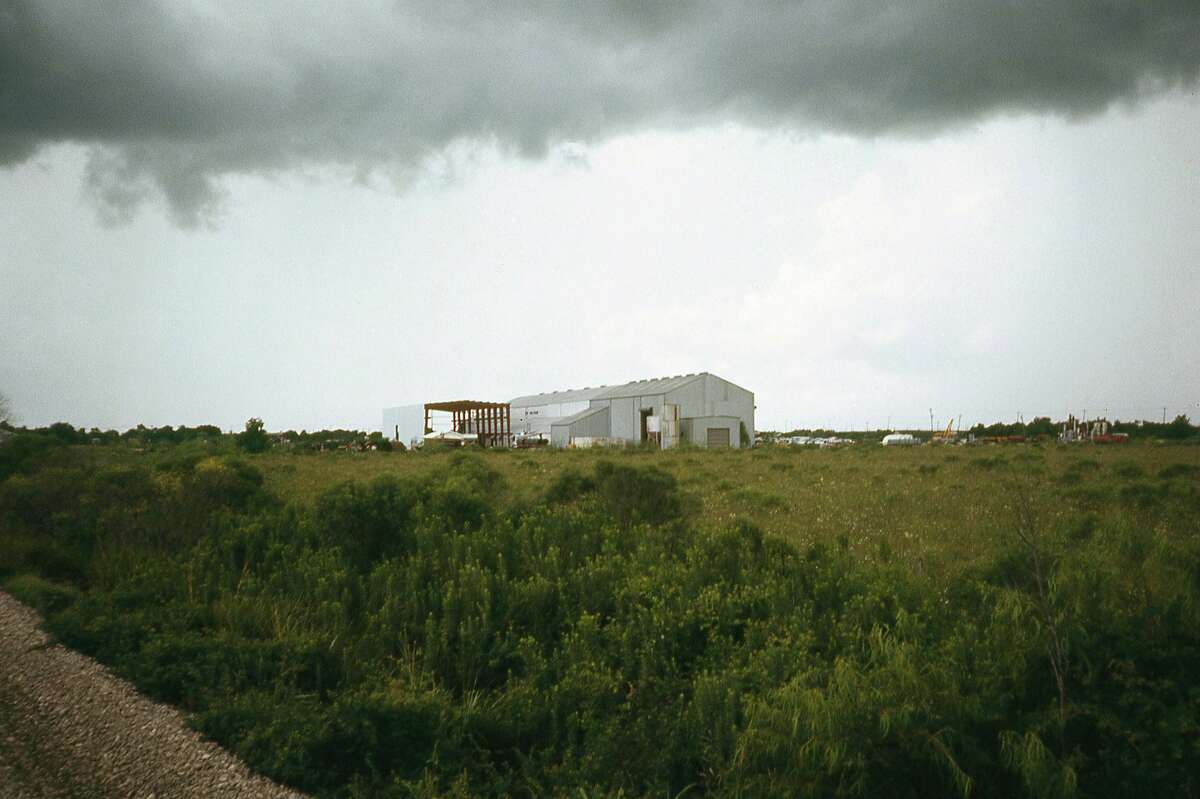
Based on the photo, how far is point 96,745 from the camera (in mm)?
5543

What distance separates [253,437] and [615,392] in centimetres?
2948

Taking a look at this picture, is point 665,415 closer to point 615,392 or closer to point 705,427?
point 705,427

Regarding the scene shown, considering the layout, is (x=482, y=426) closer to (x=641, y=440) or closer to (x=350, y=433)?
(x=641, y=440)

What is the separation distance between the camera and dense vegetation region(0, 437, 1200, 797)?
520 centimetres

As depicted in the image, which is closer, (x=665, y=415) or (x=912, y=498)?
(x=912, y=498)

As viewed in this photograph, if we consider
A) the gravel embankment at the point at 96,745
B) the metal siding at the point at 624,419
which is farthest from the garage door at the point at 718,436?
the gravel embankment at the point at 96,745

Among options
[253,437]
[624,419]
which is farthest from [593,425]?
[253,437]

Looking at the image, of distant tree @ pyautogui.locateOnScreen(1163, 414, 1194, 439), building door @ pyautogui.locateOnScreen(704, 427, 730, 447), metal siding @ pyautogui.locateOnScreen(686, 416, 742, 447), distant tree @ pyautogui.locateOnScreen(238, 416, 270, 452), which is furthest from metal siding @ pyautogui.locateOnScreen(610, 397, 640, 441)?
distant tree @ pyautogui.locateOnScreen(1163, 414, 1194, 439)

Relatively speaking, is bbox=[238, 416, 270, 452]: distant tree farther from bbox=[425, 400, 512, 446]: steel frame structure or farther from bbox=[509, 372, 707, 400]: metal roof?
bbox=[509, 372, 707, 400]: metal roof

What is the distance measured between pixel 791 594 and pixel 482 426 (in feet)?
193

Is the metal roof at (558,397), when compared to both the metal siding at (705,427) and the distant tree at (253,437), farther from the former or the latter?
the distant tree at (253,437)

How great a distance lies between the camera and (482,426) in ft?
217

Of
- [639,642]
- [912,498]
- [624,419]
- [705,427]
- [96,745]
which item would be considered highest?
[624,419]

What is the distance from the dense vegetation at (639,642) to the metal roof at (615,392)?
4444 centimetres
